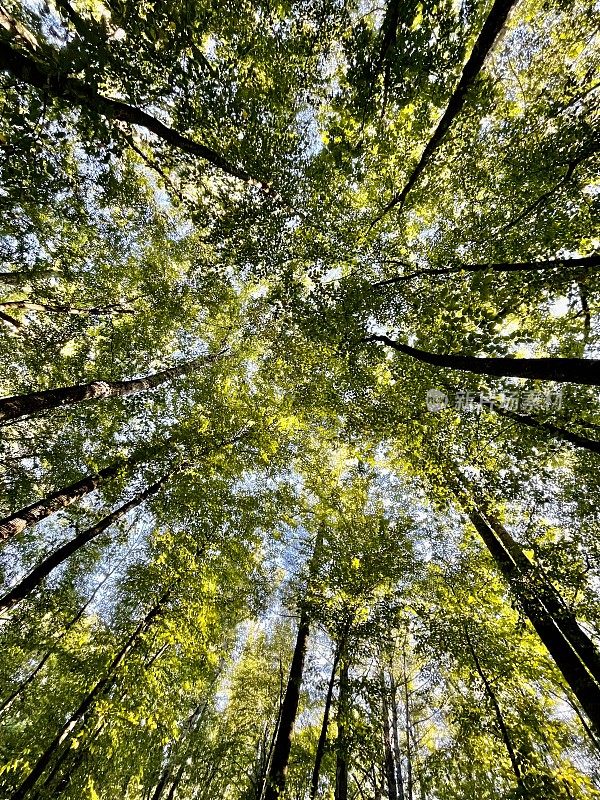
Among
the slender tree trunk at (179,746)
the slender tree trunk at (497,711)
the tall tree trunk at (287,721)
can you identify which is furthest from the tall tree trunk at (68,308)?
the slender tree trunk at (179,746)

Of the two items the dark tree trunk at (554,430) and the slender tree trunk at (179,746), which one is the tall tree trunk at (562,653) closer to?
the dark tree trunk at (554,430)

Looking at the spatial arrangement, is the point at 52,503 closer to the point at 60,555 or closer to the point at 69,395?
the point at 60,555

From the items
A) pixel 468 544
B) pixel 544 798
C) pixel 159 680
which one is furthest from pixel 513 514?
pixel 159 680

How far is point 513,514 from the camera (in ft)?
25.9

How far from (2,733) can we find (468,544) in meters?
17.5

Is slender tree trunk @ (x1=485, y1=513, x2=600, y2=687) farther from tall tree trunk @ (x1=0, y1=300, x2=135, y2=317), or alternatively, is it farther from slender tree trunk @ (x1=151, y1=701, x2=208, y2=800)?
tall tree trunk @ (x1=0, y1=300, x2=135, y2=317)

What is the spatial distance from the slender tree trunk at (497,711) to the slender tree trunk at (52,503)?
9517 mm

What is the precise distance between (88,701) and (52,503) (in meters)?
5.04

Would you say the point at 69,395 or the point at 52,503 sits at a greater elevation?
the point at 69,395

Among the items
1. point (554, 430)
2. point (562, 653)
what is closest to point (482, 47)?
point (554, 430)

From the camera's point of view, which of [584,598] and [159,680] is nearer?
[584,598]

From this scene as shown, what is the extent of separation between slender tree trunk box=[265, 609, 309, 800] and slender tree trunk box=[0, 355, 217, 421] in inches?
307

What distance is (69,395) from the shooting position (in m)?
6.94

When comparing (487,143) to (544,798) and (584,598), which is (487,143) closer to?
(584,598)
